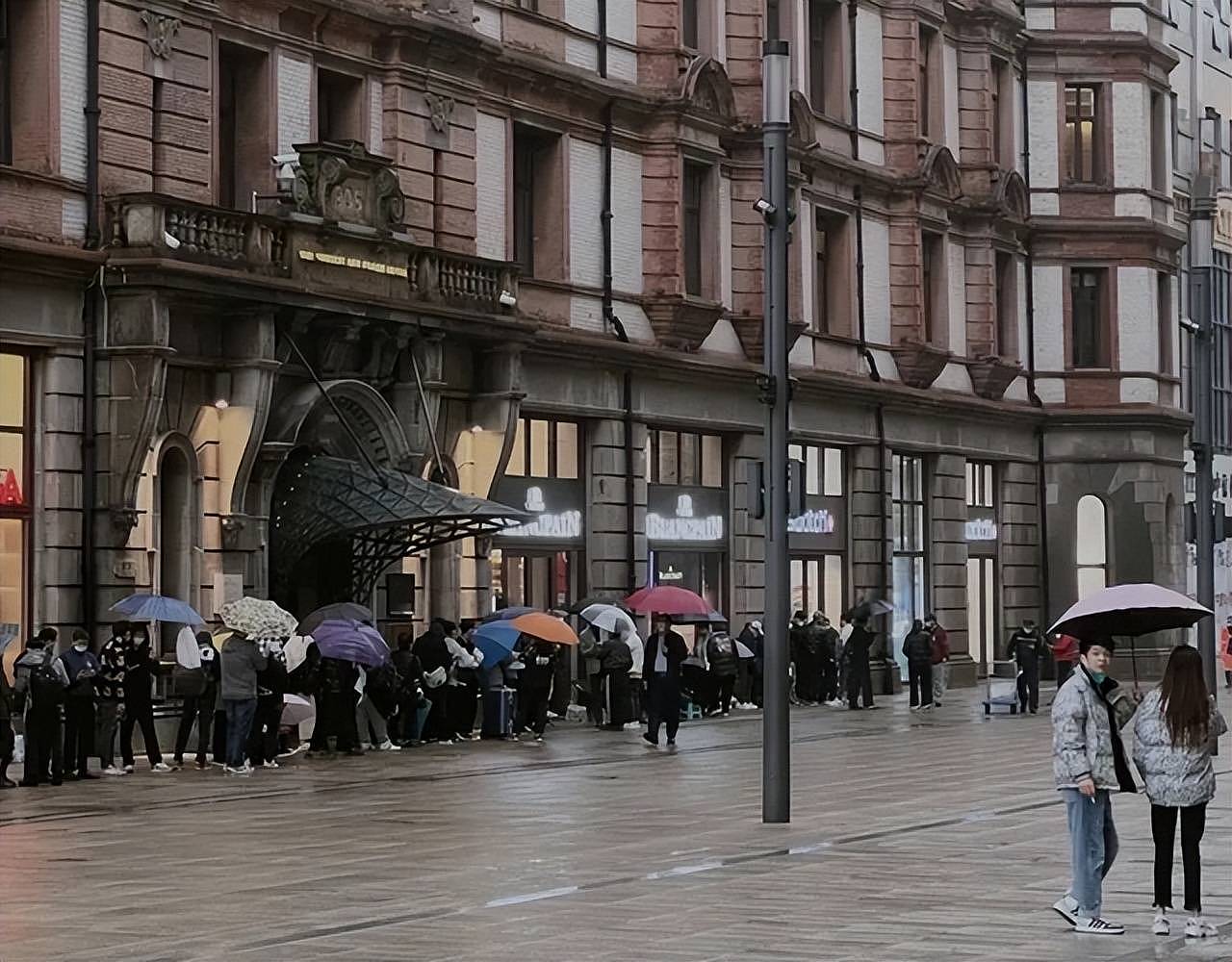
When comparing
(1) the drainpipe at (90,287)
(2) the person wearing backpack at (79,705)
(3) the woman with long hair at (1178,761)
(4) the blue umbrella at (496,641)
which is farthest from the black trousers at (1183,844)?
(4) the blue umbrella at (496,641)

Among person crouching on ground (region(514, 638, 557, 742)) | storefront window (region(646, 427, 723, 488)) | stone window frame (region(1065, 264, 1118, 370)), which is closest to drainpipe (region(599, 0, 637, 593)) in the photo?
storefront window (region(646, 427, 723, 488))

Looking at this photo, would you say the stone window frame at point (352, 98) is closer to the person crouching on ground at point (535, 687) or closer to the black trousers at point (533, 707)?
the person crouching on ground at point (535, 687)

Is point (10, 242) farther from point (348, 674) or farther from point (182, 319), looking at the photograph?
point (348, 674)

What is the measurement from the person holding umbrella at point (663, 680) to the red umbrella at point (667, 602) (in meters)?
3.56

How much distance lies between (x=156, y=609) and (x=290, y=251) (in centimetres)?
598

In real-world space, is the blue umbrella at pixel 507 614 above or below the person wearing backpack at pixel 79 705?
above

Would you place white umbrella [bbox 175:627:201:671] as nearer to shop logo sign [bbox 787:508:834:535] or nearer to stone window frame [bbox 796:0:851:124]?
shop logo sign [bbox 787:508:834:535]

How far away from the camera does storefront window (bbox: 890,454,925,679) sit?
5562cm

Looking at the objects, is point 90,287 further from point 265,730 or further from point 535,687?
point 535,687

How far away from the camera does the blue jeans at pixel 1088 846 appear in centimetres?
1569

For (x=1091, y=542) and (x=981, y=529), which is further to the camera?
(x=1091, y=542)

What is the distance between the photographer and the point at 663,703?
118 ft

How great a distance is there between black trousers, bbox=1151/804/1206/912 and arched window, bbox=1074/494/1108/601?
47.1 meters

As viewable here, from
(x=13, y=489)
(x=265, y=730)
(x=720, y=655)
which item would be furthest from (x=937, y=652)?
(x=13, y=489)
